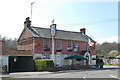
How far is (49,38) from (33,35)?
3376mm

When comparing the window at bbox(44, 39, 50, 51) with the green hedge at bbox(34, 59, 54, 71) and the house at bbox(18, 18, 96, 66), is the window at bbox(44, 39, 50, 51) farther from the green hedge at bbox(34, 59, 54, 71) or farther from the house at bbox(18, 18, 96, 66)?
the green hedge at bbox(34, 59, 54, 71)

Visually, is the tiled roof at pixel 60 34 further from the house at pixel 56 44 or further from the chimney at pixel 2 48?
the chimney at pixel 2 48

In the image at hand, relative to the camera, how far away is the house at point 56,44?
33.7 metres

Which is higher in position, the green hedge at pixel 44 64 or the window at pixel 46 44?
the window at pixel 46 44

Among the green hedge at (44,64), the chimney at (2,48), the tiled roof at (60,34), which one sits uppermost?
the tiled roof at (60,34)

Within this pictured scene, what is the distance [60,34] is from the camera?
38.7m

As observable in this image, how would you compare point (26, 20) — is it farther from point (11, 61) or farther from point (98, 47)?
point (98, 47)

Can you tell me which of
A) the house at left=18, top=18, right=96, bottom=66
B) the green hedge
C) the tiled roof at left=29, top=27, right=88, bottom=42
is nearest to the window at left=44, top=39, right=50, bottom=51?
the house at left=18, top=18, right=96, bottom=66

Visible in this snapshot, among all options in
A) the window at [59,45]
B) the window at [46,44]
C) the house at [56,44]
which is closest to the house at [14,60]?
the house at [56,44]

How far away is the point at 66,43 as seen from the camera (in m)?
37.8

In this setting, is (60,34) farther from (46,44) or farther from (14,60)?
(14,60)

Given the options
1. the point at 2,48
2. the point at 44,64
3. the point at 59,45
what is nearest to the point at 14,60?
the point at 2,48

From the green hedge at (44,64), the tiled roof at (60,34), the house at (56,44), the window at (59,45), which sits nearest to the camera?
the green hedge at (44,64)

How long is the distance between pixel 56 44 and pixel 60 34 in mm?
3205
